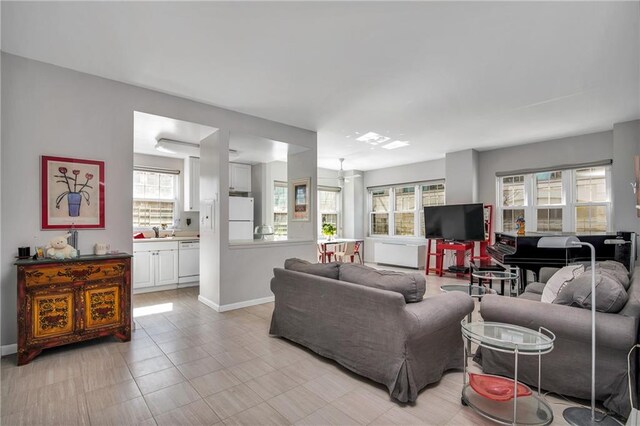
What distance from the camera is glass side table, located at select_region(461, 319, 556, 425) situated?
5.76ft

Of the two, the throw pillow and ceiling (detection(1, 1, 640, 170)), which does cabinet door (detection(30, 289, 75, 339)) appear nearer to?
ceiling (detection(1, 1, 640, 170))

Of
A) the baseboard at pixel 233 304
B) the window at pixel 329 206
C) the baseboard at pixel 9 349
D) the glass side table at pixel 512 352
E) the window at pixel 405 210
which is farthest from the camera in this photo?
the window at pixel 329 206

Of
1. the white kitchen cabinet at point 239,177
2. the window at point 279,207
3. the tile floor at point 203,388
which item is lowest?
the tile floor at point 203,388

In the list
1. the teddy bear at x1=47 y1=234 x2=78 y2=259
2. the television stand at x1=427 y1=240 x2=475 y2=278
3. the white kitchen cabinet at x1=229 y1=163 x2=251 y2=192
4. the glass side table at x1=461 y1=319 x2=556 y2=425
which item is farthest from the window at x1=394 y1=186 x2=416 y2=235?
the teddy bear at x1=47 y1=234 x2=78 y2=259

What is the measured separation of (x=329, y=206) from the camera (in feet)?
29.3

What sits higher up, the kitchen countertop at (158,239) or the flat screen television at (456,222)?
the flat screen television at (456,222)

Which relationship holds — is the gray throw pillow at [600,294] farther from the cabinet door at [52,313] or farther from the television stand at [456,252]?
the television stand at [456,252]

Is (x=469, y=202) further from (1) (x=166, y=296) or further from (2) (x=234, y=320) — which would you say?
(1) (x=166, y=296)

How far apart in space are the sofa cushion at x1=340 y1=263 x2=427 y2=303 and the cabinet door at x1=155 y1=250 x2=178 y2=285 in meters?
3.96

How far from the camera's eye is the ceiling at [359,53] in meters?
2.24

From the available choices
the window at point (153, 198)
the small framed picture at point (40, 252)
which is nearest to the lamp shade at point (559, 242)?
the small framed picture at point (40, 252)

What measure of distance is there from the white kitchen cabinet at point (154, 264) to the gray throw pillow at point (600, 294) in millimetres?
5295

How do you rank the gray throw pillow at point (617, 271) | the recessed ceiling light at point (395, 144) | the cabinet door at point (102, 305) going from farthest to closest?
the recessed ceiling light at point (395, 144) → the cabinet door at point (102, 305) → the gray throw pillow at point (617, 271)

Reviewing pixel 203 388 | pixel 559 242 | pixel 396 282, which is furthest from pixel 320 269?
pixel 559 242
